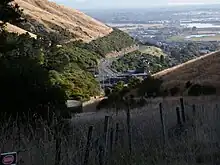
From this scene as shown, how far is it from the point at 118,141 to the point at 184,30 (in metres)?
126

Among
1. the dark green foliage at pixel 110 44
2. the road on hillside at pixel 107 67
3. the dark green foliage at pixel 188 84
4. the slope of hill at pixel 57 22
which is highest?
the slope of hill at pixel 57 22

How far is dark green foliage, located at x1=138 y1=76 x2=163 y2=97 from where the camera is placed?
42.6m

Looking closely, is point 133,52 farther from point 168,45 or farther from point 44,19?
point 44,19

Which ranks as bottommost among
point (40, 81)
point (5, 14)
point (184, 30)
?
point (40, 81)

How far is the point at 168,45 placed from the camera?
105 meters

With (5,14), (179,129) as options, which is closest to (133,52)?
(5,14)

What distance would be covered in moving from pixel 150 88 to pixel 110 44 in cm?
5803

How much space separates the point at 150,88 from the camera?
147ft

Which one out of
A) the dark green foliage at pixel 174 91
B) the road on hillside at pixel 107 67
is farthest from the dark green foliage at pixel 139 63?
the dark green foliage at pixel 174 91

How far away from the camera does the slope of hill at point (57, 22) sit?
4294 inches

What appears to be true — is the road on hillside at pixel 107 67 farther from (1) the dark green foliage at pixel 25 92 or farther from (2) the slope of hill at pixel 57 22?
(1) the dark green foliage at pixel 25 92

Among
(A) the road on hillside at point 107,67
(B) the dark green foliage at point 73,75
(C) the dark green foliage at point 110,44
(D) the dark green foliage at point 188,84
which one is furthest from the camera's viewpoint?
(C) the dark green foliage at point 110,44

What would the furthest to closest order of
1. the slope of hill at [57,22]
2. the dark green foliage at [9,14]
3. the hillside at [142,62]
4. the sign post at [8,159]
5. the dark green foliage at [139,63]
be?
the slope of hill at [57,22] < the dark green foliage at [139,63] < the hillside at [142,62] < the dark green foliage at [9,14] < the sign post at [8,159]

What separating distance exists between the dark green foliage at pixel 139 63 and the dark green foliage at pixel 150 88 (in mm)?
24164
